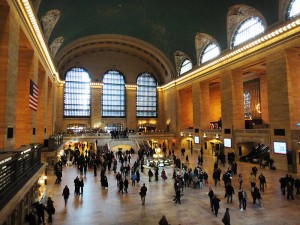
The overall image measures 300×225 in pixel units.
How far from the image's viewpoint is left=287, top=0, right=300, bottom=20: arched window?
1546 cm

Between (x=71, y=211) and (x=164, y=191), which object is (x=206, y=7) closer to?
(x=164, y=191)

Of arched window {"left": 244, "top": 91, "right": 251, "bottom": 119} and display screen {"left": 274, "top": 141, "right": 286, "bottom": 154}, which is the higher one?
arched window {"left": 244, "top": 91, "right": 251, "bottom": 119}

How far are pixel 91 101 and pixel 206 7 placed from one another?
2043 centimetres

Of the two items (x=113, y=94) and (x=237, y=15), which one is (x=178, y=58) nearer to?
(x=113, y=94)

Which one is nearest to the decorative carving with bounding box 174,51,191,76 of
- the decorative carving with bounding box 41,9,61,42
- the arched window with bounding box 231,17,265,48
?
the arched window with bounding box 231,17,265,48

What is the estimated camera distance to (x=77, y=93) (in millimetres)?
33844

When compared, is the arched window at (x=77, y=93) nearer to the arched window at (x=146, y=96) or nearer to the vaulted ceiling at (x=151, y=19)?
the vaulted ceiling at (x=151, y=19)

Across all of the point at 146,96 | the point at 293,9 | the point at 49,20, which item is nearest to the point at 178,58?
the point at 146,96

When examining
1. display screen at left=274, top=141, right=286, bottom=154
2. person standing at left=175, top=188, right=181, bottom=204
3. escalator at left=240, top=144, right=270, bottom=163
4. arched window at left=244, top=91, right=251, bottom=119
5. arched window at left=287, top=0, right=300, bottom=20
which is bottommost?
person standing at left=175, top=188, right=181, bottom=204

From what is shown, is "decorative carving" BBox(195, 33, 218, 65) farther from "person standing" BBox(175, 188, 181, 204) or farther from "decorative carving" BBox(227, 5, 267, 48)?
"person standing" BBox(175, 188, 181, 204)

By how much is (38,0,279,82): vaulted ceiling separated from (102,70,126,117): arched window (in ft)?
24.1

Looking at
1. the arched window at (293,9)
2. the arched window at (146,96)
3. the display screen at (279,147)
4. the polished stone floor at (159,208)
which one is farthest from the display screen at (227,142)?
the arched window at (146,96)

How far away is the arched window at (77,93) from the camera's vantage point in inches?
1315

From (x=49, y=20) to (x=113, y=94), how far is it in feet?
58.1
